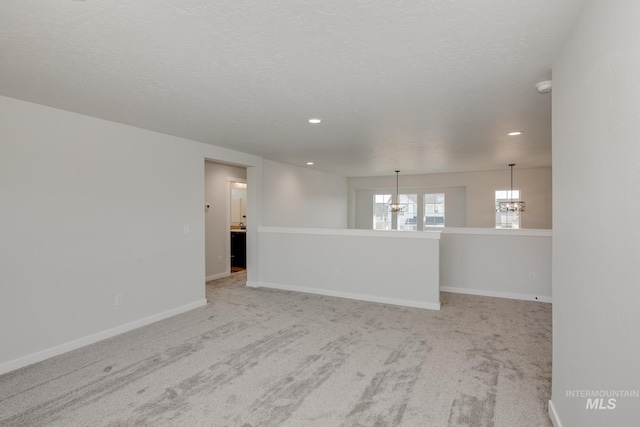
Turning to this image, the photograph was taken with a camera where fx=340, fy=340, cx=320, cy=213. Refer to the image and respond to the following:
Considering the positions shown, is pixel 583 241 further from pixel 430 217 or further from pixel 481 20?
pixel 430 217

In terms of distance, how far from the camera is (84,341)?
342 cm

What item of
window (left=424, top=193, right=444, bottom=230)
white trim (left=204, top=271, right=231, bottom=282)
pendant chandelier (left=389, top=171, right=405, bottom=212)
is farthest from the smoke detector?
window (left=424, top=193, right=444, bottom=230)

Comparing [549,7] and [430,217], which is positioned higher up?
[549,7]

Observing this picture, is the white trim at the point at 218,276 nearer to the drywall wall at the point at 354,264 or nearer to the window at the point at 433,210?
the drywall wall at the point at 354,264

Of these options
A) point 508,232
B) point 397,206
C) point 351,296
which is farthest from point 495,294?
point 397,206

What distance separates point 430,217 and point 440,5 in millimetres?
8280

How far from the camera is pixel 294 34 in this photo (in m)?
1.84

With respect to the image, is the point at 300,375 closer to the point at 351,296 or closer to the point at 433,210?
the point at 351,296

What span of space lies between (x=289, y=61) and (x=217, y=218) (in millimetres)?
4962

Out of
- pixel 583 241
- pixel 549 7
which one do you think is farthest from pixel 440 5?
pixel 583 241

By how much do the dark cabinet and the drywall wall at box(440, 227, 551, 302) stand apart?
431 cm

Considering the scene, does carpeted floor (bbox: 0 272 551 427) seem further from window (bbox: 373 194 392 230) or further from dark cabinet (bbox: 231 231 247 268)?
window (bbox: 373 194 392 230)

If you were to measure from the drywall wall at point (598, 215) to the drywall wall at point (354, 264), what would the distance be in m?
2.64

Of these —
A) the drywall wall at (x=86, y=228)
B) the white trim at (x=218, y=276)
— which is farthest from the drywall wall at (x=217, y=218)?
the drywall wall at (x=86, y=228)
